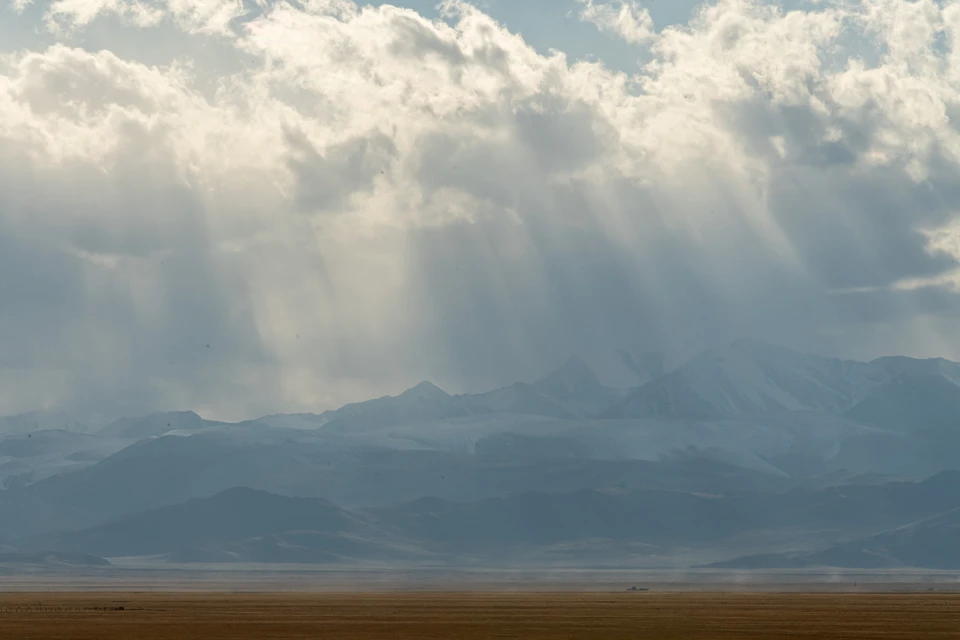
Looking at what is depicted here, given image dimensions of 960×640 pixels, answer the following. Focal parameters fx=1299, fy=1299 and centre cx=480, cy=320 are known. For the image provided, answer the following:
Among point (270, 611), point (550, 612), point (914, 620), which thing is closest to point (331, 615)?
point (270, 611)

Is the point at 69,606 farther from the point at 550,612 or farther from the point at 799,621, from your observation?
the point at 799,621

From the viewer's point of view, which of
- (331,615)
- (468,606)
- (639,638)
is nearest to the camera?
(639,638)

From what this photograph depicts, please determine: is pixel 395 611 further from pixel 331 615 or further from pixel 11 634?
pixel 11 634

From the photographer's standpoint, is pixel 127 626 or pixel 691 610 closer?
pixel 127 626

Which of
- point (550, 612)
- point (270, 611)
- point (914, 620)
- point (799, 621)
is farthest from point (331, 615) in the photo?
point (914, 620)

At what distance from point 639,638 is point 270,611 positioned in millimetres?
69812

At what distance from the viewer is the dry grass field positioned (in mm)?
126875

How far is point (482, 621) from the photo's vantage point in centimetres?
14938

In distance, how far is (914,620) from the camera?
496ft

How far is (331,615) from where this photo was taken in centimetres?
16488

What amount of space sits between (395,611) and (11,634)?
2433 inches

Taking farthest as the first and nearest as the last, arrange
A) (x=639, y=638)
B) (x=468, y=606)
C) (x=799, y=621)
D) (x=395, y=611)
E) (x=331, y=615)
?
(x=468, y=606)
(x=395, y=611)
(x=331, y=615)
(x=799, y=621)
(x=639, y=638)

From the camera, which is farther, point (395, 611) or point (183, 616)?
point (395, 611)

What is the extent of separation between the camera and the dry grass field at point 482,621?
126875mm
